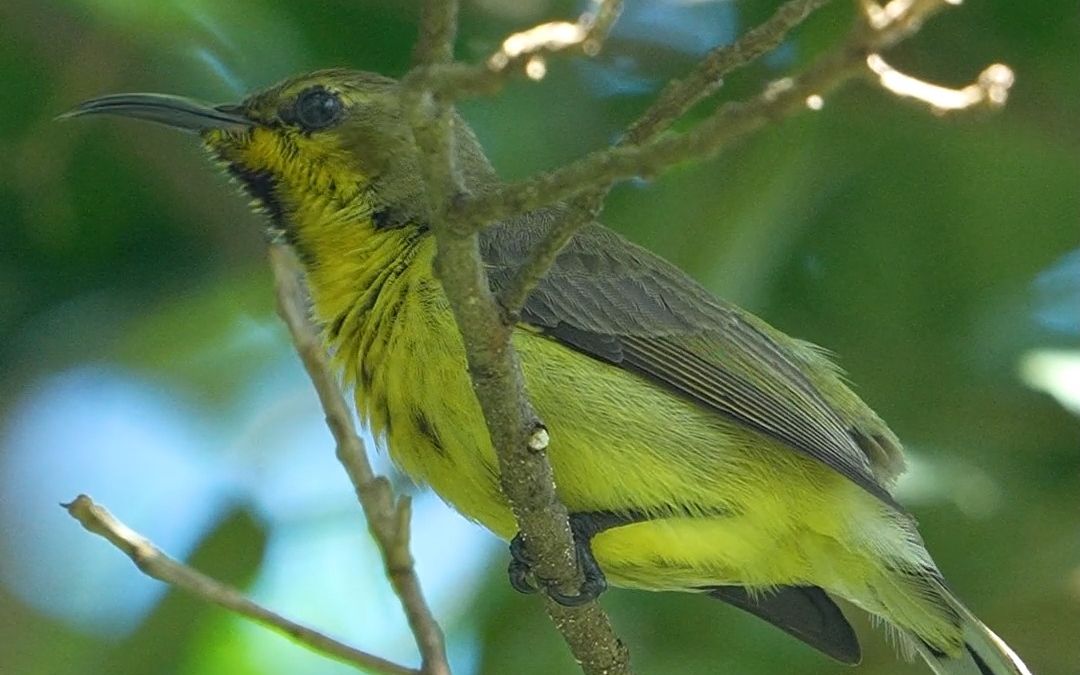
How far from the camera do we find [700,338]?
5184 millimetres

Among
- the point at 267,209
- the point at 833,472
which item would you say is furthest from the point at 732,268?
the point at 267,209

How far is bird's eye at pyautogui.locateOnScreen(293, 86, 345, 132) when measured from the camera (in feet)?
16.8

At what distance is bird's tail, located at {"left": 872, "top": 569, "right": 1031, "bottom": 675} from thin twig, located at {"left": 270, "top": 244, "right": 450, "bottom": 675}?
2336 mm

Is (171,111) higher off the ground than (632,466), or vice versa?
(171,111)

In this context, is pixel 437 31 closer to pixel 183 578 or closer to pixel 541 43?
pixel 541 43

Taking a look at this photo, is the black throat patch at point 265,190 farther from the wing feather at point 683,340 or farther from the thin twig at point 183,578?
the thin twig at point 183,578

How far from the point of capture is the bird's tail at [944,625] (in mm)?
4906

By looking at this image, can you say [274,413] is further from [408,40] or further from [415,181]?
[415,181]

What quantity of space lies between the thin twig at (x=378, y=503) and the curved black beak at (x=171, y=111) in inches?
86.5

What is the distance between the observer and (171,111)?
17.2 feet

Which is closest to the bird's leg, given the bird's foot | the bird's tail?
the bird's foot

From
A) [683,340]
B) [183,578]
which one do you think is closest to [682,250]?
[683,340]

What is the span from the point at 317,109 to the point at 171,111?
1.57 ft

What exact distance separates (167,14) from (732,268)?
7.54ft
